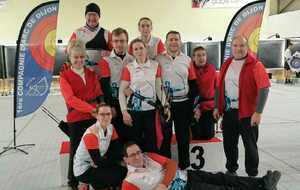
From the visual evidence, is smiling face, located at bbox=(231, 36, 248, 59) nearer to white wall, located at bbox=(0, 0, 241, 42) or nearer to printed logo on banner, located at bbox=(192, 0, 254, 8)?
white wall, located at bbox=(0, 0, 241, 42)

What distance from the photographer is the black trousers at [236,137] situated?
2.90 metres

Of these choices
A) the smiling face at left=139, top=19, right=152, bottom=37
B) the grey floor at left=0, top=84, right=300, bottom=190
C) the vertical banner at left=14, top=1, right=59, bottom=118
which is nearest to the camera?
the smiling face at left=139, top=19, right=152, bottom=37

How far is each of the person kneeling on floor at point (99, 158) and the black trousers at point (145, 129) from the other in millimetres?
245

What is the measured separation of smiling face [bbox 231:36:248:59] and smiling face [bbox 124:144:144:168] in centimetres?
107

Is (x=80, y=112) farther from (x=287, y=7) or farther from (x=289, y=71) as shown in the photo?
(x=287, y=7)

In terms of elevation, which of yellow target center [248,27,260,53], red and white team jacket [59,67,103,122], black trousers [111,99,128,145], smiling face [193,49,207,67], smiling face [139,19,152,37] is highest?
yellow target center [248,27,260,53]

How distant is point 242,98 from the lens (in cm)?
286

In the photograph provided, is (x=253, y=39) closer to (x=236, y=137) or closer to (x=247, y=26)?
(x=247, y=26)

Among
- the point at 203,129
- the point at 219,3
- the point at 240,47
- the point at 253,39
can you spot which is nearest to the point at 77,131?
the point at 203,129

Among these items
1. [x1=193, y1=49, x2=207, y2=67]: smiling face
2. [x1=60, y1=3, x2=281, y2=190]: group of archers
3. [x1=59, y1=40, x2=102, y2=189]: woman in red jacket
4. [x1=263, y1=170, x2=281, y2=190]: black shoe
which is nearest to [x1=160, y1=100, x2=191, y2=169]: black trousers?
[x1=60, y1=3, x2=281, y2=190]: group of archers

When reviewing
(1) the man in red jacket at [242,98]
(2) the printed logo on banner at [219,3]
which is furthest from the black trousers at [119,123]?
(2) the printed logo on banner at [219,3]

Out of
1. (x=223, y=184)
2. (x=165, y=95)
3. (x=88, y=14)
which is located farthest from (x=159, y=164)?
(x=88, y=14)

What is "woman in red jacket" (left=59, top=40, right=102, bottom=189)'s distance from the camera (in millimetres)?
2801

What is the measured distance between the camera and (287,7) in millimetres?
11984
